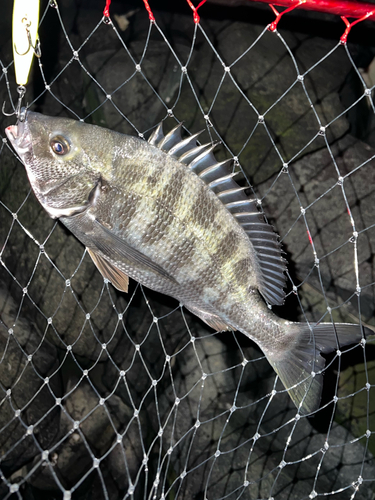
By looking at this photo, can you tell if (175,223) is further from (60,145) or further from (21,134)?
(21,134)

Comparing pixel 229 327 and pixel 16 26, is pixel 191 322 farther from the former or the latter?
pixel 16 26

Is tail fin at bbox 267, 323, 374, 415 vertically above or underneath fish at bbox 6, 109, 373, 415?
underneath

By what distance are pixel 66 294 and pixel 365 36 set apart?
3.42 metres

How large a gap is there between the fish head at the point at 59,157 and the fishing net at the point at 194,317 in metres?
1.39

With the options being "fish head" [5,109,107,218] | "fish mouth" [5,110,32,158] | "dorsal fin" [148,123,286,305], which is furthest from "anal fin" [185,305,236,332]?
"fish mouth" [5,110,32,158]

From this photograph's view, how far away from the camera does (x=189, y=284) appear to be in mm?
2135

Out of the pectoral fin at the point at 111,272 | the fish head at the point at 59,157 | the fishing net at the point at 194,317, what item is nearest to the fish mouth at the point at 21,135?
the fish head at the point at 59,157

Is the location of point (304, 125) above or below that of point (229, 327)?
above

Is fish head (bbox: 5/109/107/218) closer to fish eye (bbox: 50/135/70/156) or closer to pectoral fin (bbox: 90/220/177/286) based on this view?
fish eye (bbox: 50/135/70/156)

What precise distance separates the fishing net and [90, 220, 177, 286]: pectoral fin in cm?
127

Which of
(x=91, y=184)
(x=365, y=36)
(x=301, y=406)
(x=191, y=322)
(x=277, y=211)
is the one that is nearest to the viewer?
(x=91, y=184)

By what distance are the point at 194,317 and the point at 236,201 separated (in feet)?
5.46

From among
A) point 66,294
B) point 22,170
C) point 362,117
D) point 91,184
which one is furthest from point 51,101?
point 362,117

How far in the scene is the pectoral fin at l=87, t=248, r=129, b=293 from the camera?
2184 millimetres
